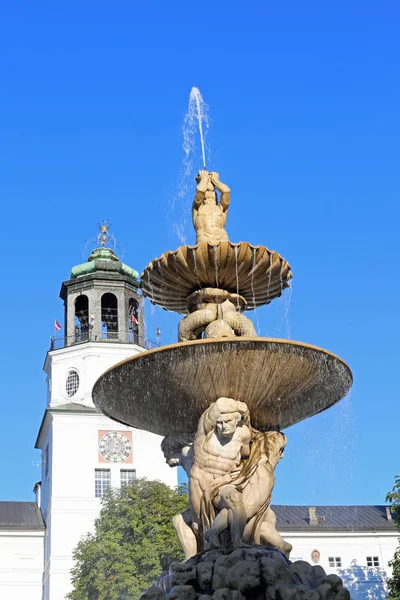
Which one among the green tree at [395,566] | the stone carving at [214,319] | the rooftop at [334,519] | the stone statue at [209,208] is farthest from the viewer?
the rooftop at [334,519]

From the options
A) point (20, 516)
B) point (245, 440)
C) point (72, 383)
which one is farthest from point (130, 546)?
point (245, 440)

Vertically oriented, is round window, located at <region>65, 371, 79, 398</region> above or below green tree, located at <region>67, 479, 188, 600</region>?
above

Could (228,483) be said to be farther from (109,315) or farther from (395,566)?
(109,315)

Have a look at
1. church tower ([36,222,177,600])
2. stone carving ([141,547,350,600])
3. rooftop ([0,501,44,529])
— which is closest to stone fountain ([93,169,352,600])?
stone carving ([141,547,350,600])

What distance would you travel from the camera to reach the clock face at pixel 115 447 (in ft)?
166

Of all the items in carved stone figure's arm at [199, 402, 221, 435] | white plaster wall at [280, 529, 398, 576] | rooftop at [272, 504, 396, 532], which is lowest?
carved stone figure's arm at [199, 402, 221, 435]

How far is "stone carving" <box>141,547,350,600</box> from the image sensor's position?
8133mm

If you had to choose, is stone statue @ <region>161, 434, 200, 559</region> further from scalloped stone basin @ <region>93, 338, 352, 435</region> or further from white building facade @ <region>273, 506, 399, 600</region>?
white building facade @ <region>273, 506, 399, 600</region>

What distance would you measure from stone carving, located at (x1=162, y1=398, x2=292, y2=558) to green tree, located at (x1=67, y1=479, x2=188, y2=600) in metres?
24.4

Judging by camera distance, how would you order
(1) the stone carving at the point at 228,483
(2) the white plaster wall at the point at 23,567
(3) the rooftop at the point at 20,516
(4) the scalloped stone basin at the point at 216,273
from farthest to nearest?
(3) the rooftop at the point at 20,516 < (2) the white plaster wall at the point at 23,567 < (4) the scalloped stone basin at the point at 216,273 < (1) the stone carving at the point at 228,483

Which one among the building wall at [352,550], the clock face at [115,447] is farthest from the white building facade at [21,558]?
the building wall at [352,550]

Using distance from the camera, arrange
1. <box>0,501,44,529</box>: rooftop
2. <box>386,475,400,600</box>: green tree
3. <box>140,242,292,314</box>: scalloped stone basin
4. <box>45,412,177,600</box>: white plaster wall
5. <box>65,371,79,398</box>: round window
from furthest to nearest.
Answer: <box>65,371,79,398</box>: round window, <box>0,501,44,529</box>: rooftop, <box>45,412,177,600</box>: white plaster wall, <box>386,475,400,600</box>: green tree, <box>140,242,292,314</box>: scalloped stone basin

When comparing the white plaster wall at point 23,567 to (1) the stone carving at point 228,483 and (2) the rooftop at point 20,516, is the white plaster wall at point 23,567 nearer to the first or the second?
(2) the rooftop at point 20,516

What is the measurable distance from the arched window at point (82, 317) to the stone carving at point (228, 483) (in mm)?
44752
